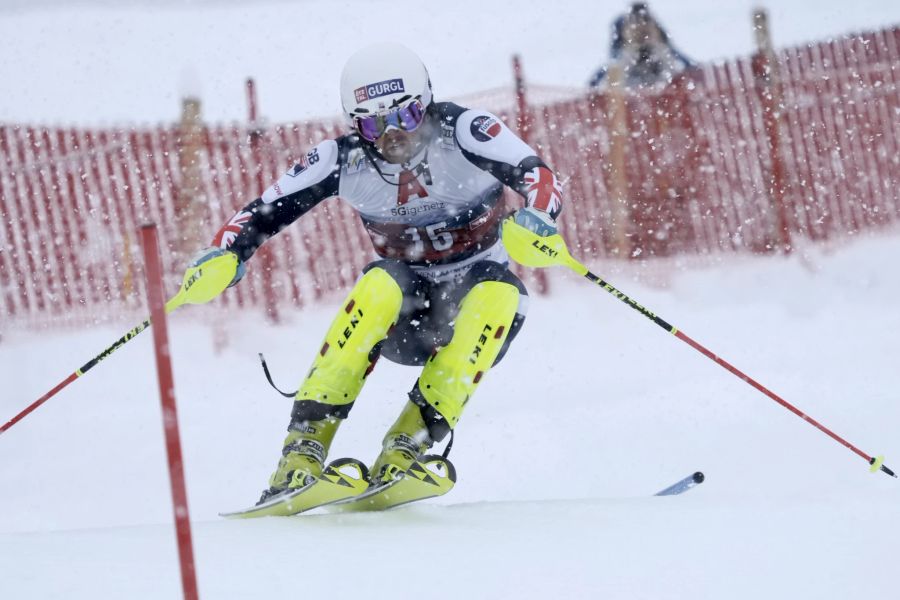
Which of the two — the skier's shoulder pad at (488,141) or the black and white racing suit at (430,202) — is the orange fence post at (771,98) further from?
the skier's shoulder pad at (488,141)

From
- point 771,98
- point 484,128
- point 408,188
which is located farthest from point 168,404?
point 771,98

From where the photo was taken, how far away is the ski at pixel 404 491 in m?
3.11

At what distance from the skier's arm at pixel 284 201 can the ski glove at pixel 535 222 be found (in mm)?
757

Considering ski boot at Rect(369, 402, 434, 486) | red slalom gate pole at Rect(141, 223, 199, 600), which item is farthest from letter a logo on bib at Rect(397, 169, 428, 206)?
red slalom gate pole at Rect(141, 223, 199, 600)

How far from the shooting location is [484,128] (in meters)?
3.61

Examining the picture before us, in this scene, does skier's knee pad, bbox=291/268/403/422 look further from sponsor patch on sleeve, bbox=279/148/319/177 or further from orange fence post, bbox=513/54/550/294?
orange fence post, bbox=513/54/550/294

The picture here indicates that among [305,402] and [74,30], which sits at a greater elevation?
[74,30]

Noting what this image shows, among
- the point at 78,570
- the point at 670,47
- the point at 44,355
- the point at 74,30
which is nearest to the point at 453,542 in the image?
the point at 78,570

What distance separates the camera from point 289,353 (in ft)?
25.5

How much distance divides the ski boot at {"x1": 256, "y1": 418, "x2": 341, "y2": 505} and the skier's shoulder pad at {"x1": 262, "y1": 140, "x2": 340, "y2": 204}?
0.90 metres

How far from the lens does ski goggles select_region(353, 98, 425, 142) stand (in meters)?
3.48

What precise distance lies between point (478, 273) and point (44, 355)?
5.39 m

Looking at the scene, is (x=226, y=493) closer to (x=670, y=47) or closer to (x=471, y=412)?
(x=471, y=412)

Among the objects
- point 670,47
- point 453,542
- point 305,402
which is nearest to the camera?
point 453,542
